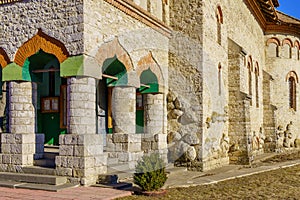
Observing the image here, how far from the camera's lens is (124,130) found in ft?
33.0

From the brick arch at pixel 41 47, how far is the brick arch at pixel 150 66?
2.52 metres

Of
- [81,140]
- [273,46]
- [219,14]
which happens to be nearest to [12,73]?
[81,140]

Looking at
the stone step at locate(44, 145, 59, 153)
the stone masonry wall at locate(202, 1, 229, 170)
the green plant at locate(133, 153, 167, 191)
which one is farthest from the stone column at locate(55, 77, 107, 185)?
the stone masonry wall at locate(202, 1, 229, 170)

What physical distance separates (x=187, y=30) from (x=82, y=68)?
454cm

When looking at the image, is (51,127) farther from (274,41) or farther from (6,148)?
(274,41)

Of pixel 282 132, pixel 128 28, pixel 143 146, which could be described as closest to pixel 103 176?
pixel 143 146

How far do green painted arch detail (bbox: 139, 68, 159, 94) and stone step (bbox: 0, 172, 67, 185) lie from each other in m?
4.35

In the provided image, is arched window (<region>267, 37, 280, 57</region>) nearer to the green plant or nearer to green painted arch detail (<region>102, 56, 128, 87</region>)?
green painted arch detail (<region>102, 56, 128, 87</region>)

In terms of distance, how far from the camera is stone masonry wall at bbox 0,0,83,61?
8305mm

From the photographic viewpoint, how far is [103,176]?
8.26 m

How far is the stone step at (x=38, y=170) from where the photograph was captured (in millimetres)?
8336

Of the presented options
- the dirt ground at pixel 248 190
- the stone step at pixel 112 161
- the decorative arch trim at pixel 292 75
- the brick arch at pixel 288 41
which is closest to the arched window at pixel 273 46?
the brick arch at pixel 288 41

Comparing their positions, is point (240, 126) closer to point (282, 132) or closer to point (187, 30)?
point (187, 30)

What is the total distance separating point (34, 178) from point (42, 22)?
3416 mm
